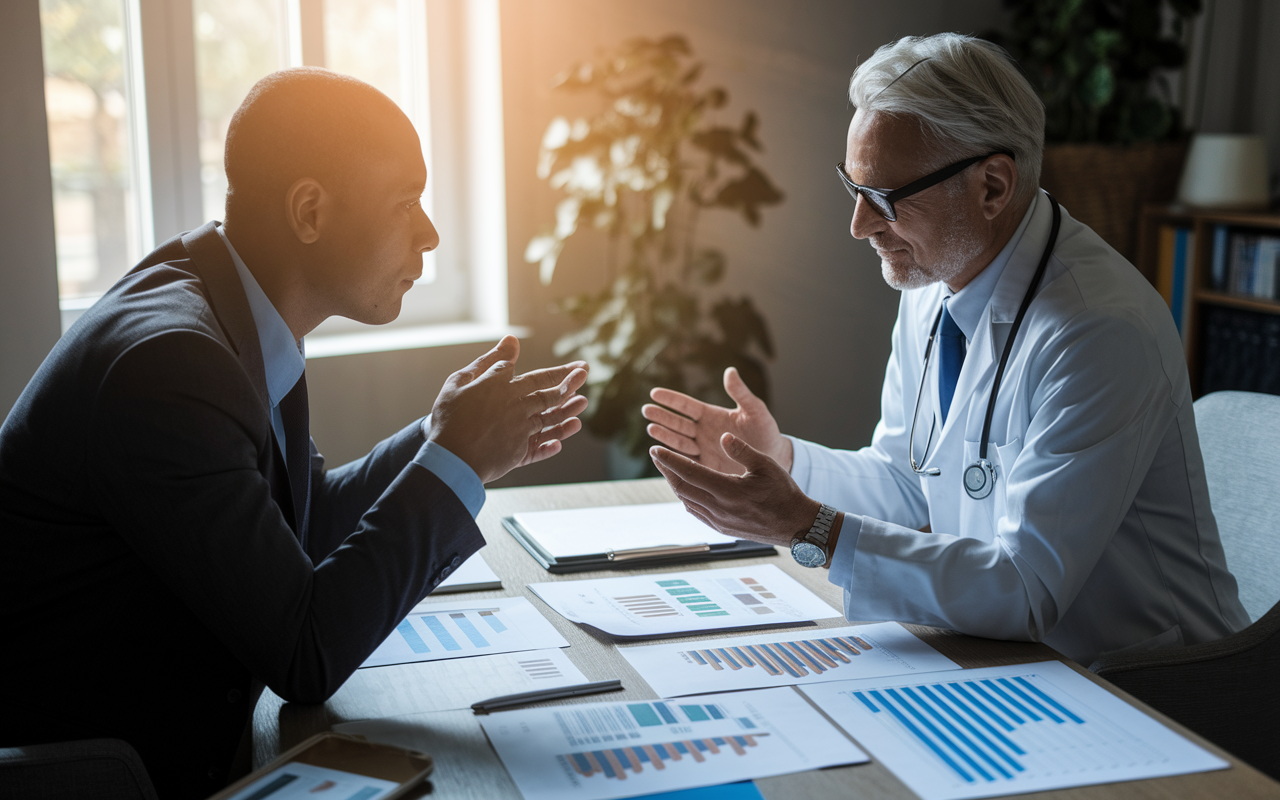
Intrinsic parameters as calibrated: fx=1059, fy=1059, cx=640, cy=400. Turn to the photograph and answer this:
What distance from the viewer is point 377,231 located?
1.31 meters

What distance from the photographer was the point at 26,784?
0.98 meters

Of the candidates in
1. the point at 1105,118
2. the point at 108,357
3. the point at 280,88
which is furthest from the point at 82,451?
the point at 1105,118

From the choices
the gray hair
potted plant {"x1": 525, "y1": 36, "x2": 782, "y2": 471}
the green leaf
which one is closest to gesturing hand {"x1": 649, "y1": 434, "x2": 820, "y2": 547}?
the gray hair

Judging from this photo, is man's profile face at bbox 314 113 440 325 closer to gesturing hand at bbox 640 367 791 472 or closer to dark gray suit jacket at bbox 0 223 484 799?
dark gray suit jacket at bbox 0 223 484 799

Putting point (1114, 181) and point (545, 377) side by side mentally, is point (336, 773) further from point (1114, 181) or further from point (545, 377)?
point (1114, 181)

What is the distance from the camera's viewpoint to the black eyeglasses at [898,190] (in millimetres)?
1551

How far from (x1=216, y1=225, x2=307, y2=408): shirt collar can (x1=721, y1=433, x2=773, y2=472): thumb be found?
540mm

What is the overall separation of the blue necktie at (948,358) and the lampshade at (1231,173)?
250 cm

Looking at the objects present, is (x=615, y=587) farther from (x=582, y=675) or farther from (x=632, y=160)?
(x=632, y=160)

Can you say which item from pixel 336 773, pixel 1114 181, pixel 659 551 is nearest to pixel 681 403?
pixel 659 551

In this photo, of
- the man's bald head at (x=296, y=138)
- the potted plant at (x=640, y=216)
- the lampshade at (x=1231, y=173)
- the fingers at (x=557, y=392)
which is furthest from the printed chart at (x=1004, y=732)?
the lampshade at (x=1231, y=173)

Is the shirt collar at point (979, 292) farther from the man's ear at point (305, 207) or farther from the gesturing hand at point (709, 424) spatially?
the man's ear at point (305, 207)

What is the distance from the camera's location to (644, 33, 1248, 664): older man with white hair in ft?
4.33

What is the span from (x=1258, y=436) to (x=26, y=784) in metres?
1.70
